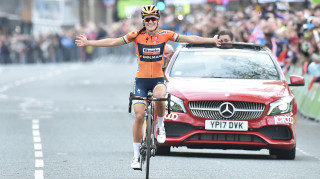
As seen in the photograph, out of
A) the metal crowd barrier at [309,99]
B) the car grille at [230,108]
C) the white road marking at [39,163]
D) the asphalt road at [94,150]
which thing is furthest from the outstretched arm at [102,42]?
the metal crowd barrier at [309,99]

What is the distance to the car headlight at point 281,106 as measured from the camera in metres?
13.4

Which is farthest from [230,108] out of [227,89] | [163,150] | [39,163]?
[39,163]

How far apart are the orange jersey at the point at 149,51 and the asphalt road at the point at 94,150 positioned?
3.79 feet

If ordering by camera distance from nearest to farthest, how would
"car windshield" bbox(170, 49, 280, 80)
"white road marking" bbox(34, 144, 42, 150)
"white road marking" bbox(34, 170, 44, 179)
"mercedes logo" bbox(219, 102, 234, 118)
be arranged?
"white road marking" bbox(34, 170, 44, 179)
"mercedes logo" bbox(219, 102, 234, 118)
"car windshield" bbox(170, 49, 280, 80)
"white road marking" bbox(34, 144, 42, 150)

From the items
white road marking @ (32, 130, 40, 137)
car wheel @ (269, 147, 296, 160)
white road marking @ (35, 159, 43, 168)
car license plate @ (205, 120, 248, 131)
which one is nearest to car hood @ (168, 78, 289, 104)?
car license plate @ (205, 120, 248, 131)

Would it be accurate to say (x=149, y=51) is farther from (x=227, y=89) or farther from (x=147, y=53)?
(x=227, y=89)

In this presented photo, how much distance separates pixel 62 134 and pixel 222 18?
37.0 ft

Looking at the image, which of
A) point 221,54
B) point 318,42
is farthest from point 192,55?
point 318,42

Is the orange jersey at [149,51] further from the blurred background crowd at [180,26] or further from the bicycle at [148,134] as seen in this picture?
the blurred background crowd at [180,26]

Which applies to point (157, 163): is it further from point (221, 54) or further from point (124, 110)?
point (124, 110)

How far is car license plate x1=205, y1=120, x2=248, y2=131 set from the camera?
1330cm

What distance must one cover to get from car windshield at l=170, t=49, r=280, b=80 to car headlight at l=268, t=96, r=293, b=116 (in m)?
0.93

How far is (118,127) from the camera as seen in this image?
61.9 ft

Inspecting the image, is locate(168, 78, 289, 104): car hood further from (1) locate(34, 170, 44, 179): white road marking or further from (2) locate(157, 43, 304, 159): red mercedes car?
(1) locate(34, 170, 44, 179): white road marking
